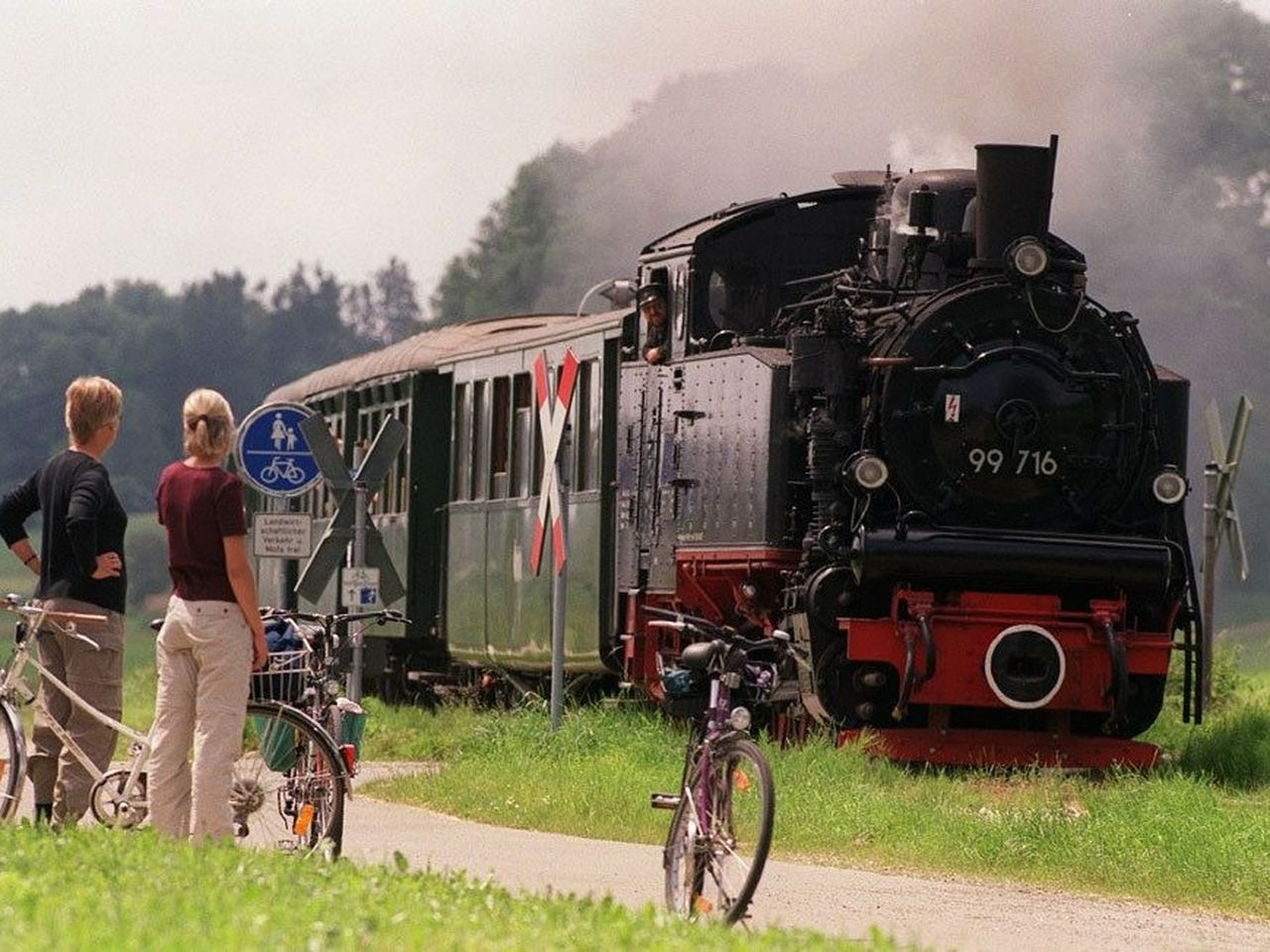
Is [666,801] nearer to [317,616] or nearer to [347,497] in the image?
[317,616]

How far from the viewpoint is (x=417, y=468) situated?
24.8 metres

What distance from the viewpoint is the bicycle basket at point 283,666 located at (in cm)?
1120

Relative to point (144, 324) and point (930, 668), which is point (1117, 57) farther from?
point (144, 324)

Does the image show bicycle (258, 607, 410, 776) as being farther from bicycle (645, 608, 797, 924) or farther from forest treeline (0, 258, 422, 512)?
forest treeline (0, 258, 422, 512)

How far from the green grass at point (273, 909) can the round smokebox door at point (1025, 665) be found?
7573mm

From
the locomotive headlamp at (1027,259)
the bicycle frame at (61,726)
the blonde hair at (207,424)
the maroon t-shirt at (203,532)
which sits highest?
the locomotive headlamp at (1027,259)

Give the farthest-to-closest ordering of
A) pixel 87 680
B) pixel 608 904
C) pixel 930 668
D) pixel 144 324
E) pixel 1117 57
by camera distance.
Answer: pixel 144 324 → pixel 1117 57 → pixel 930 668 → pixel 87 680 → pixel 608 904

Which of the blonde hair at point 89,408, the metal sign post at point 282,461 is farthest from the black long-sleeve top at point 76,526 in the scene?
the metal sign post at point 282,461

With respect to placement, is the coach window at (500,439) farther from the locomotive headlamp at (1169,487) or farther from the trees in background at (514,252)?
the trees in background at (514,252)

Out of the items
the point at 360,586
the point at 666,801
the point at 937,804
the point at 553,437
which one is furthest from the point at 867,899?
the point at 360,586

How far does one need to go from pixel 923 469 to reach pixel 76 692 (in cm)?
658

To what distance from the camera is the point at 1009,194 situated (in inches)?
671

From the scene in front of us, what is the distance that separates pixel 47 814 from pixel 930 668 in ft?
20.6

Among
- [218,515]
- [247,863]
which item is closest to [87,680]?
[218,515]
